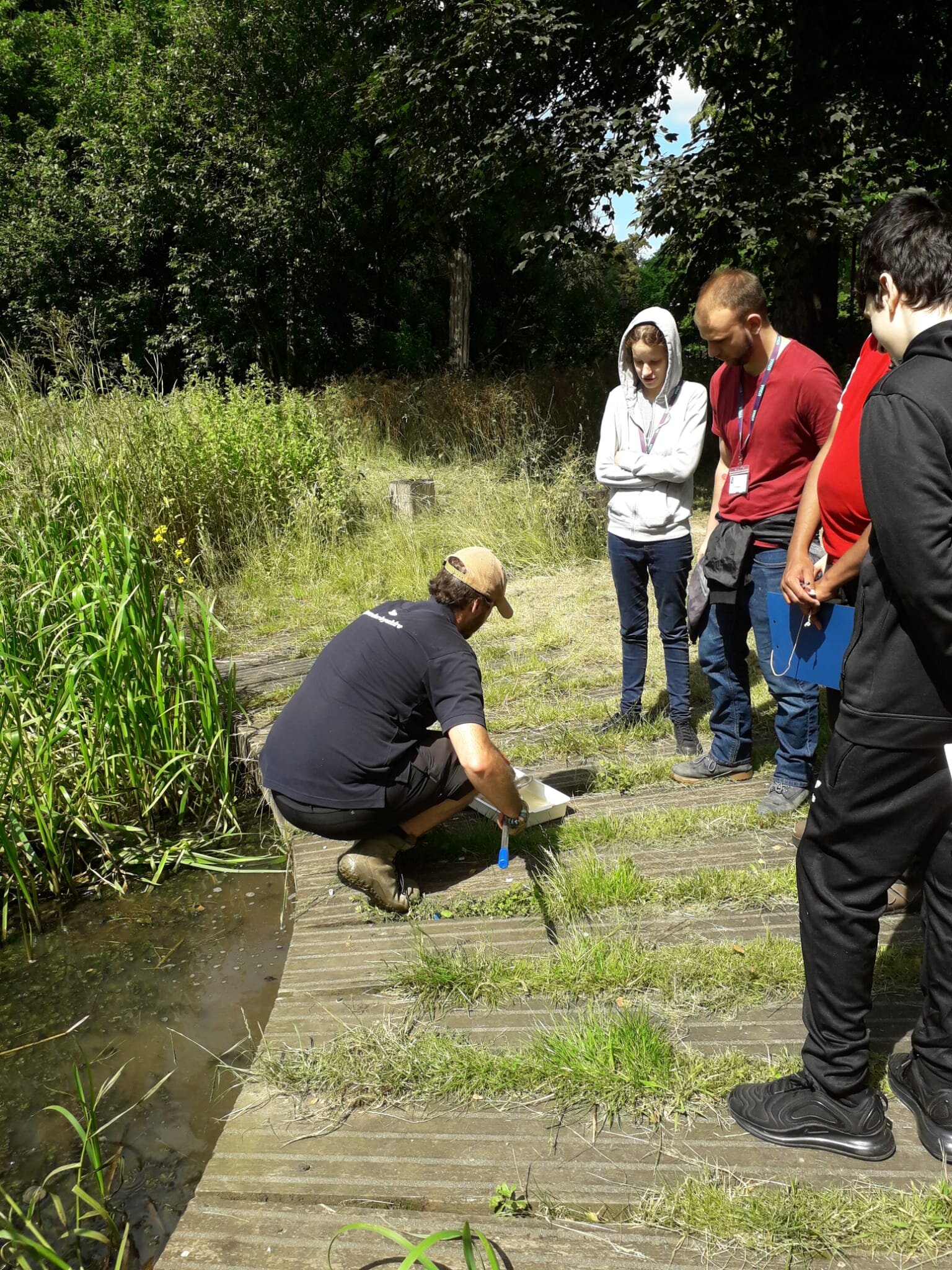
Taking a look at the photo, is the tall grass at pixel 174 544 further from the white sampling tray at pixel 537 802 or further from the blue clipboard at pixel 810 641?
the blue clipboard at pixel 810 641

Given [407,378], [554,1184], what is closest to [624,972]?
[554,1184]

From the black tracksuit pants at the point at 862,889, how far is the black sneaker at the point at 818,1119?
42mm

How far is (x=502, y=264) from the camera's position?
22.5 m

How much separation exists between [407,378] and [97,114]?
11.1m

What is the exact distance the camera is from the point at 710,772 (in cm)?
432

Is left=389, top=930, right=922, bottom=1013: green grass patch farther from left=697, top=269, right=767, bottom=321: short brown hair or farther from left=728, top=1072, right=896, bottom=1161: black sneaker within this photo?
left=697, top=269, right=767, bottom=321: short brown hair

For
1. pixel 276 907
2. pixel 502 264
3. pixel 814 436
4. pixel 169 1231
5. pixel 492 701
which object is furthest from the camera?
pixel 502 264

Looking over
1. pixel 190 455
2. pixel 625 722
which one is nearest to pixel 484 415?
pixel 190 455

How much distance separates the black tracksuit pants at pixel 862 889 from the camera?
1944 millimetres

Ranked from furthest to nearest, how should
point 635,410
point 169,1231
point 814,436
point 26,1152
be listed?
point 635,410, point 814,436, point 26,1152, point 169,1231

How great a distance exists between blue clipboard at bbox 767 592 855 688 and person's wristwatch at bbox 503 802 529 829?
1.00 metres

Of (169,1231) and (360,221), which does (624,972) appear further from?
(360,221)

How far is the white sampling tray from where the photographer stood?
385 cm

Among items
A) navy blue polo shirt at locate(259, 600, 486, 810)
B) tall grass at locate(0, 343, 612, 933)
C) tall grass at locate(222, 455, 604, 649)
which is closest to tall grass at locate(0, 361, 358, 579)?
tall grass at locate(0, 343, 612, 933)
